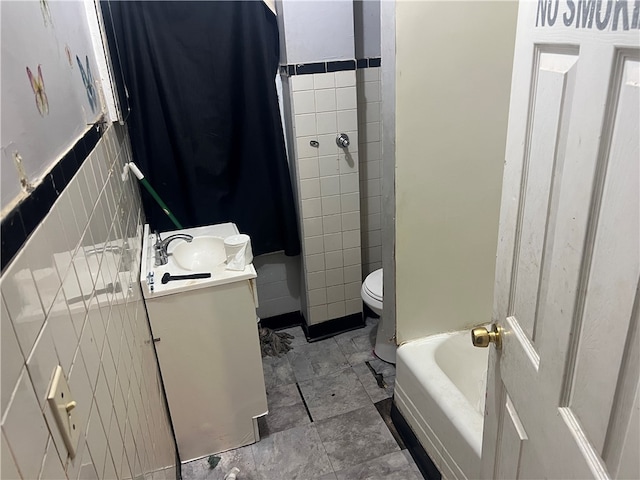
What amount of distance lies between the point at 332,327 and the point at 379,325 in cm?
37

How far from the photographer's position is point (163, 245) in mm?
1968

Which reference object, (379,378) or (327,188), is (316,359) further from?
(327,188)

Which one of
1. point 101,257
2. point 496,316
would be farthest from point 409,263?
point 101,257

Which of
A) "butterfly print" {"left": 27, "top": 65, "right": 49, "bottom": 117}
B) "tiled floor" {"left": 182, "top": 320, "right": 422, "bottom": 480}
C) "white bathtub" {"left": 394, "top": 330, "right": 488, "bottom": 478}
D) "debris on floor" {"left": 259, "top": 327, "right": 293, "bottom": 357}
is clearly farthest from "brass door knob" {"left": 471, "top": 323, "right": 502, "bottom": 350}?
"debris on floor" {"left": 259, "top": 327, "right": 293, "bottom": 357}

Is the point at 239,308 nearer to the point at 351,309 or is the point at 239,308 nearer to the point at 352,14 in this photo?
the point at 351,309

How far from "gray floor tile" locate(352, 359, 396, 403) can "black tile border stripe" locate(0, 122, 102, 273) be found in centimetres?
171

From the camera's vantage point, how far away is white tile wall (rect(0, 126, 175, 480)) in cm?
55

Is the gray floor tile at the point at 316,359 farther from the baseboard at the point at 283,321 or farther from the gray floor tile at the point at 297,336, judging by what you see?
the baseboard at the point at 283,321

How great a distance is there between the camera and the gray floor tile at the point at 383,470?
6.02 feet

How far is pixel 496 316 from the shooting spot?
3.37 feet

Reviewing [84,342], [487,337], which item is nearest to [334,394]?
[487,337]

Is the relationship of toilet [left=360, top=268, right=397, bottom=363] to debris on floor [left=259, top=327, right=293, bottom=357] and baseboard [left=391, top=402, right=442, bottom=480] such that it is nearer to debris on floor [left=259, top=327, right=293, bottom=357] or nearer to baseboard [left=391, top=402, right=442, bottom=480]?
baseboard [left=391, top=402, right=442, bottom=480]

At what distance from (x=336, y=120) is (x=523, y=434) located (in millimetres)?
1724

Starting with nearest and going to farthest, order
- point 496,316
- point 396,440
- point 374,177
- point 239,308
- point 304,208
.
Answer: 1. point 496,316
2. point 239,308
3. point 396,440
4. point 304,208
5. point 374,177
